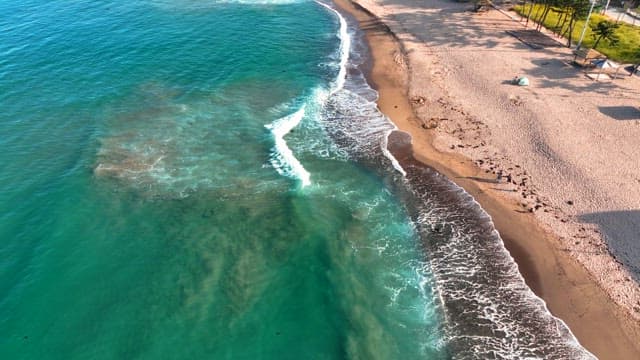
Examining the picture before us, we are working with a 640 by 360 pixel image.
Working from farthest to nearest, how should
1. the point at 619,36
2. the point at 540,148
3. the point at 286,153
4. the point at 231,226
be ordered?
the point at 619,36 < the point at 286,153 < the point at 540,148 < the point at 231,226

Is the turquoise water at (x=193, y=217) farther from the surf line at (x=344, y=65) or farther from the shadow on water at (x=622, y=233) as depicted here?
the shadow on water at (x=622, y=233)

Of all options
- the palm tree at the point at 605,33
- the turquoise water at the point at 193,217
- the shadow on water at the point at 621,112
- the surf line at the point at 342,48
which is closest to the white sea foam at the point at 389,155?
the turquoise water at the point at 193,217

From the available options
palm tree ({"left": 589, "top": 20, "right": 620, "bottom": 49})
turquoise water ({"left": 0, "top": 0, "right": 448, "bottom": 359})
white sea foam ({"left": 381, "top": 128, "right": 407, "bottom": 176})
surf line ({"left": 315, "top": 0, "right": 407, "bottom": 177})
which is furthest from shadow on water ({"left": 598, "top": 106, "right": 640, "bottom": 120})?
turquoise water ({"left": 0, "top": 0, "right": 448, "bottom": 359})

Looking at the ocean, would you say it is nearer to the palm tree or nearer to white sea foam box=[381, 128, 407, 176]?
white sea foam box=[381, 128, 407, 176]

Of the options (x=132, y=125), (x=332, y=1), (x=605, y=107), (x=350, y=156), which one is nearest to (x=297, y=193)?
(x=350, y=156)

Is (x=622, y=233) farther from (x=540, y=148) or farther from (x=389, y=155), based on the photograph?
(x=389, y=155)

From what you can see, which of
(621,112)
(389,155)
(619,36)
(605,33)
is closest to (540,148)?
(621,112)
